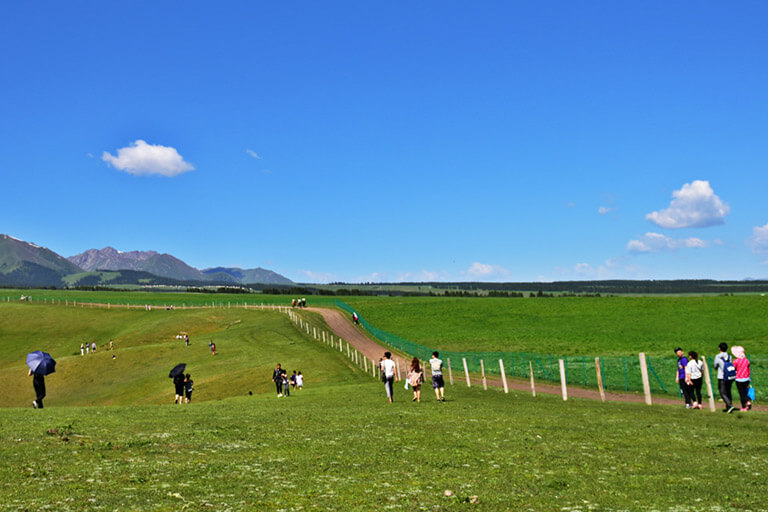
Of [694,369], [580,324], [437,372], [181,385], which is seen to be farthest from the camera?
[580,324]

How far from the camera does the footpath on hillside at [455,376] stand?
39.6 metres

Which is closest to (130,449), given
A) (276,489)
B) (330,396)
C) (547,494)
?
(276,489)

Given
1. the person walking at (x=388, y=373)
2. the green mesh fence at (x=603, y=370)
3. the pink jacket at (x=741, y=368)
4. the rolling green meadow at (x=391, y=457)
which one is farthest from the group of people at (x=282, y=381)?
the pink jacket at (x=741, y=368)

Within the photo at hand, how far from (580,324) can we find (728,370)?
89415 millimetres

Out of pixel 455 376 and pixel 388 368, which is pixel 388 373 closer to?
pixel 388 368

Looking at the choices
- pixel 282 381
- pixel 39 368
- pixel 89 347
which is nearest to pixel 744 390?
pixel 282 381

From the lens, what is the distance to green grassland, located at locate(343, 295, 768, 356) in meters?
85.9

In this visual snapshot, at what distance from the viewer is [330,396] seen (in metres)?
37.6

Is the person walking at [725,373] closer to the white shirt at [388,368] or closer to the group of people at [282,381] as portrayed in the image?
the white shirt at [388,368]

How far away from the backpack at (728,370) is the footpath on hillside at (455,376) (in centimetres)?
578

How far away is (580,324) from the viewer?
11375cm

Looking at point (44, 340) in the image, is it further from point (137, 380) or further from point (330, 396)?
point (330, 396)

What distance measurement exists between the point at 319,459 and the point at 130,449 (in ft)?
16.3

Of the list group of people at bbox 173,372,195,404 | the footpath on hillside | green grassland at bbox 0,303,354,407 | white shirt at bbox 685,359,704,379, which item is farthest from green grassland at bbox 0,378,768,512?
green grassland at bbox 0,303,354,407
